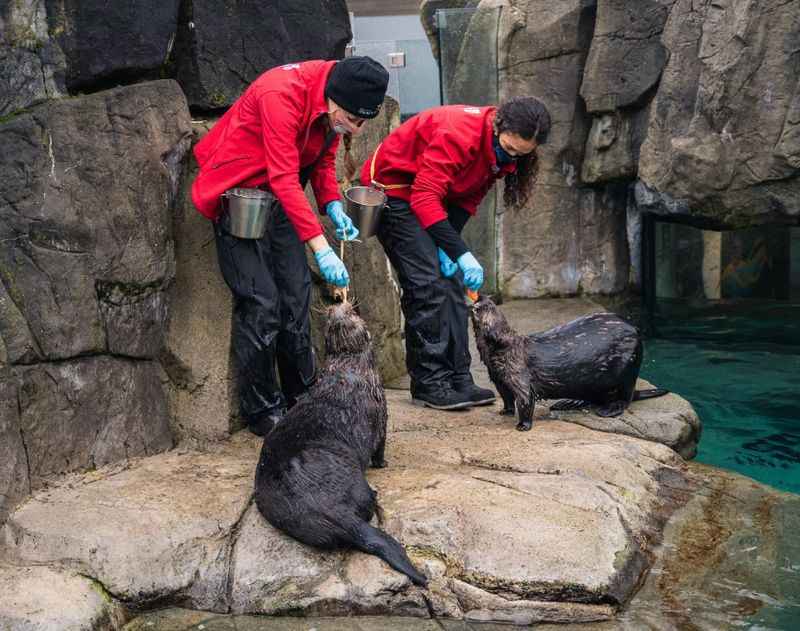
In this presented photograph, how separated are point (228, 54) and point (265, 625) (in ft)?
9.52

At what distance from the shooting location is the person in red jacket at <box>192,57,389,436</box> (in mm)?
4324

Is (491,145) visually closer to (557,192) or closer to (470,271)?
(470,271)

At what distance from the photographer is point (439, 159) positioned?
16.7 feet

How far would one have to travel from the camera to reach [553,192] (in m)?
9.17

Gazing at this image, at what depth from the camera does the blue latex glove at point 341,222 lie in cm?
482

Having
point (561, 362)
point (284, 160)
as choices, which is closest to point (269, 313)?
point (284, 160)

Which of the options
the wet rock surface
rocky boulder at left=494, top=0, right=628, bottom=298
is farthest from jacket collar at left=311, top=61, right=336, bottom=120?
rocky boulder at left=494, top=0, right=628, bottom=298

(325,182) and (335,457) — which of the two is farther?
(325,182)

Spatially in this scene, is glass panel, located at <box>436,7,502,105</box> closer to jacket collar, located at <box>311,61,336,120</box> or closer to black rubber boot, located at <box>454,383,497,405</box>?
black rubber boot, located at <box>454,383,497,405</box>

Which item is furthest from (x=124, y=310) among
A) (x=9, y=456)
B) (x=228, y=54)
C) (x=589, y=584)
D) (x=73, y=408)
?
(x=589, y=584)

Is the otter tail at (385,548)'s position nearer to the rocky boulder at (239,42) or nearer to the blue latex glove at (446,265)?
the blue latex glove at (446,265)

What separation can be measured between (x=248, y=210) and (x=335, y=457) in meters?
1.15

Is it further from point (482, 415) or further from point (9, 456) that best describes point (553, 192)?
point (9, 456)

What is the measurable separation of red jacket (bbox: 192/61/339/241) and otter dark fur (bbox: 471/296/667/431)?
1.29 m
